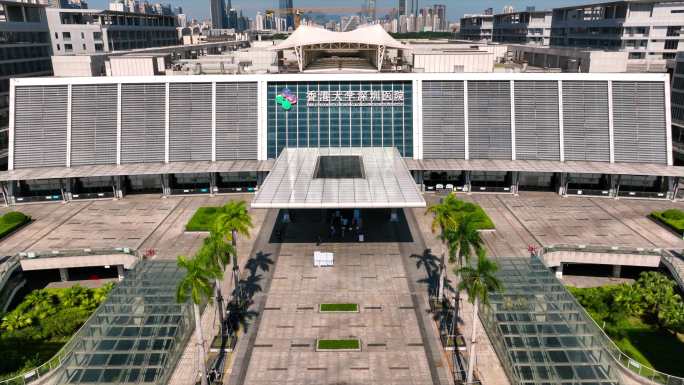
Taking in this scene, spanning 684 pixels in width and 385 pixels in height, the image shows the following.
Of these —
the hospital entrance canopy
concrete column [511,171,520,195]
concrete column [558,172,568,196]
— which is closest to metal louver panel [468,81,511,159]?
concrete column [511,171,520,195]

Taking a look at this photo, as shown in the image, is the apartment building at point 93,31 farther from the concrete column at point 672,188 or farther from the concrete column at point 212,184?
the concrete column at point 672,188

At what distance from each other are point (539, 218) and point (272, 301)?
3653 cm

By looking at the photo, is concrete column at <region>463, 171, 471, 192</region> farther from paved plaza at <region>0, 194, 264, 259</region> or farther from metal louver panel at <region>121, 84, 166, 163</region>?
metal louver panel at <region>121, 84, 166, 163</region>

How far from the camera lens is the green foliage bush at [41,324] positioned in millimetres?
37969

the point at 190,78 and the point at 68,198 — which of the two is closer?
the point at 68,198

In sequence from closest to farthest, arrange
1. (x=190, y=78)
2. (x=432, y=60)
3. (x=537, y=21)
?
1. (x=190, y=78)
2. (x=432, y=60)
3. (x=537, y=21)

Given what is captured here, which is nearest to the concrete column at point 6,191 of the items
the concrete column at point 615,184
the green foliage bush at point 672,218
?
the concrete column at point 615,184

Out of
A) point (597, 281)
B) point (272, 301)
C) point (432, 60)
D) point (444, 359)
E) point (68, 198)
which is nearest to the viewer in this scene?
point (444, 359)

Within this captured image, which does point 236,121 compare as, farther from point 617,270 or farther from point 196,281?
point 617,270

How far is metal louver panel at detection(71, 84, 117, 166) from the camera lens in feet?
224

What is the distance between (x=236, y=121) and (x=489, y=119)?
1495 inches

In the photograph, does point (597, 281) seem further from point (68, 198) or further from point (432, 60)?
point (68, 198)

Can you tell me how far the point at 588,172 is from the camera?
6425 cm

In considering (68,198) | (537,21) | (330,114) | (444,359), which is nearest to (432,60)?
(330,114)
